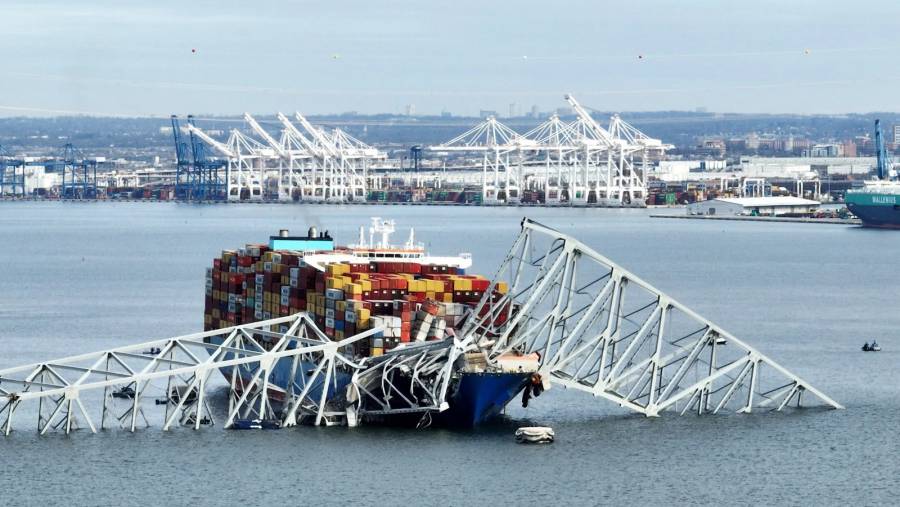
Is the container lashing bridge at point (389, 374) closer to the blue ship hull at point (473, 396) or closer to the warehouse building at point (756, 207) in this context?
the blue ship hull at point (473, 396)

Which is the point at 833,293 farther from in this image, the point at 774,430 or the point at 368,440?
the point at 368,440

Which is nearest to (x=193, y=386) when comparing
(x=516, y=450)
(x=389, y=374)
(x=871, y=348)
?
(x=389, y=374)

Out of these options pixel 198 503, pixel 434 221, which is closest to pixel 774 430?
pixel 198 503

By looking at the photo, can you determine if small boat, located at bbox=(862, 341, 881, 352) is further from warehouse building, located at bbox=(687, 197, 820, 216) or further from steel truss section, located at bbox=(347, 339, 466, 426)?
warehouse building, located at bbox=(687, 197, 820, 216)

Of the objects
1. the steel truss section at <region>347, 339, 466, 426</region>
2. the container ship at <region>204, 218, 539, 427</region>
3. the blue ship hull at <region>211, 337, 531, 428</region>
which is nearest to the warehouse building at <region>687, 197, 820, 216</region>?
the container ship at <region>204, 218, 539, 427</region>

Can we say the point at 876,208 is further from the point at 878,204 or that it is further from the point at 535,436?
the point at 535,436

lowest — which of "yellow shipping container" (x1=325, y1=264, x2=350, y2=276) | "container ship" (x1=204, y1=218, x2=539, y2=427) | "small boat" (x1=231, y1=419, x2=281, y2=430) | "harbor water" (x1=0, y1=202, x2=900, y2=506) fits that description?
"harbor water" (x1=0, y1=202, x2=900, y2=506)
